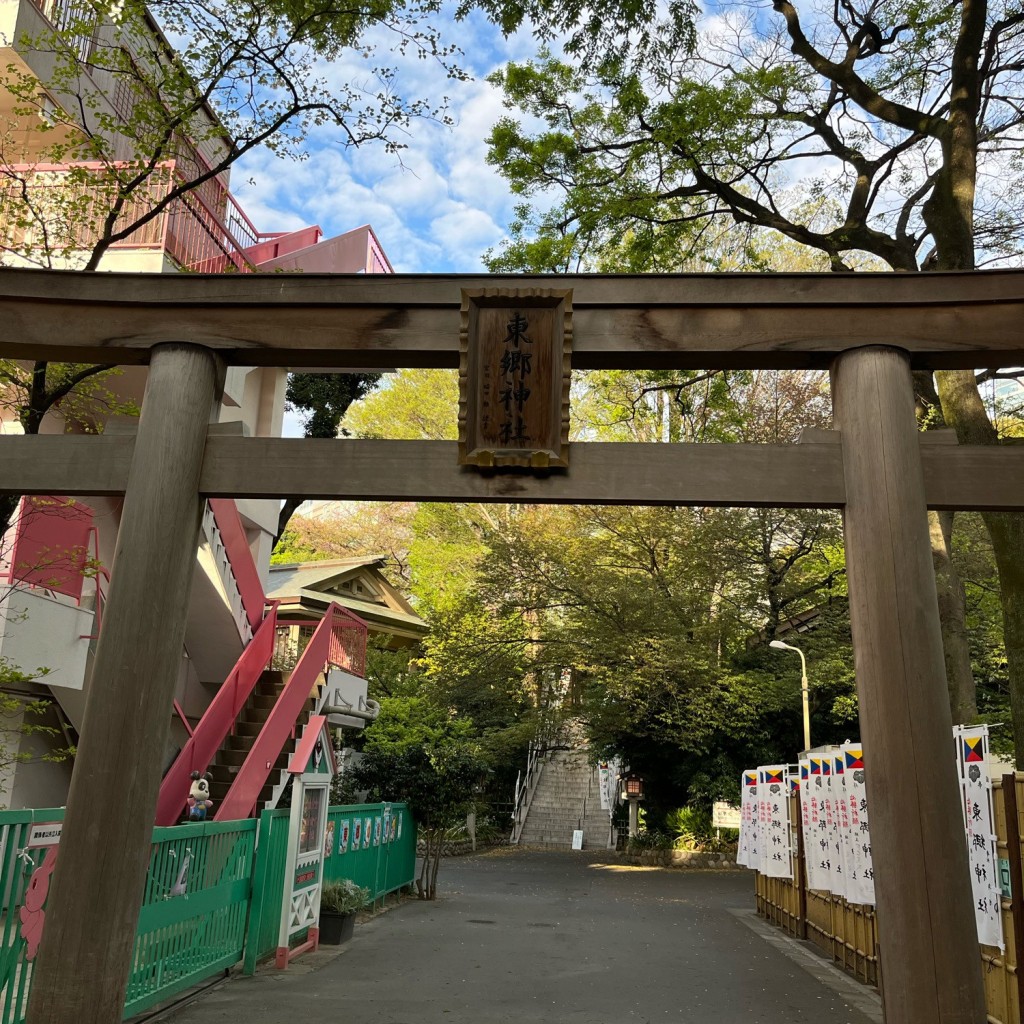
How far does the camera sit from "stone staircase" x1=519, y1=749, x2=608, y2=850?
30906mm

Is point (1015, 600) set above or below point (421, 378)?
below

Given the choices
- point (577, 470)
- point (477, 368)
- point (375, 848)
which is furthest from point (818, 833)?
point (477, 368)

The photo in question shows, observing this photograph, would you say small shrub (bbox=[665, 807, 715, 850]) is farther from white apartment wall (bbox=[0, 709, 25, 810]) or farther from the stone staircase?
white apartment wall (bbox=[0, 709, 25, 810])

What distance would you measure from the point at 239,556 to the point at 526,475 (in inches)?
371

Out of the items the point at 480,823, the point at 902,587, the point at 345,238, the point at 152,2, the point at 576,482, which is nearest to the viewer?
the point at 902,587

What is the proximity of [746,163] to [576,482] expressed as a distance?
971 cm

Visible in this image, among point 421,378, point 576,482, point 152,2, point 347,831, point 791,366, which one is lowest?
point 347,831

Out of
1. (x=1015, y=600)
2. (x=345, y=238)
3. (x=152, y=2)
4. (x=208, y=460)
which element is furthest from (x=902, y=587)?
(x=345, y=238)

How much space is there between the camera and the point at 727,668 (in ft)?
84.1

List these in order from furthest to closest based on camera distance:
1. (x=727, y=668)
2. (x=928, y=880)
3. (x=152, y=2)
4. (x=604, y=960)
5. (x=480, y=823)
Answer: (x=480, y=823) → (x=727, y=668) → (x=604, y=960) → (x=152, y=2) → (x=928, y=880)

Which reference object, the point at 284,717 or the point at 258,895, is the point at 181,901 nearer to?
the point at 258,895

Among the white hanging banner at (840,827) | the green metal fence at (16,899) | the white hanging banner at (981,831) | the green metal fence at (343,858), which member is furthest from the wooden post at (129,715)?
the white hanging banner at (840,827)

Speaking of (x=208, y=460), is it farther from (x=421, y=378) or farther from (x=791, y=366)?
(x=421, y=378)

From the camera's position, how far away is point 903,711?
13.6 feet
